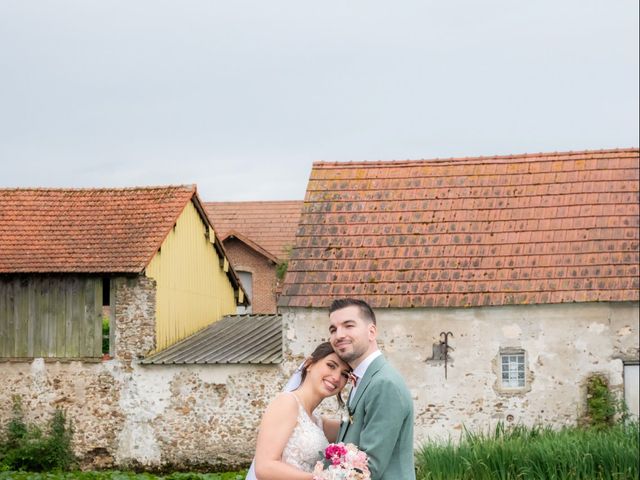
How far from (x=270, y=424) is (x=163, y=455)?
48.3 ft

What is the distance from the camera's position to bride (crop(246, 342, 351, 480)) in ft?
20.3

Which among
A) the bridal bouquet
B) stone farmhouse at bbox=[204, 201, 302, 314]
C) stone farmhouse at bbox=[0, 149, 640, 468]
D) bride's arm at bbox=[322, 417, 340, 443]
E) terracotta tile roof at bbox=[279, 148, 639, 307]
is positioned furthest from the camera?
stone farmhouse at bbox=[204, 201, 302, 314]

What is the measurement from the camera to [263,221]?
37000 millimetres

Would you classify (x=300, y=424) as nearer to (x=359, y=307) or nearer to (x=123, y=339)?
(x=359, y=307)

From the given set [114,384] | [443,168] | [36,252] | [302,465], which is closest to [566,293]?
[443,168]

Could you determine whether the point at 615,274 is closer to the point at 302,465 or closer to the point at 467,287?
the point at 467,287

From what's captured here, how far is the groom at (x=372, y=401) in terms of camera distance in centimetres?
609

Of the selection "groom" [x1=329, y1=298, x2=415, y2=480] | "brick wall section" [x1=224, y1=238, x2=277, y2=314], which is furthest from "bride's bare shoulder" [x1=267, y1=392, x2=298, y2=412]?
"brick wall section" [x1=224, y1=238, x2=277, y2=314]

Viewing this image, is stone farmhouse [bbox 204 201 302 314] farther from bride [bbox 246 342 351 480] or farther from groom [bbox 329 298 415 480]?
groom [bbox 329 298 415 480]

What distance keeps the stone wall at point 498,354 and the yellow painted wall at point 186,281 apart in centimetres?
404

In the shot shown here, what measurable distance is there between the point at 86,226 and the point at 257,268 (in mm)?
12604

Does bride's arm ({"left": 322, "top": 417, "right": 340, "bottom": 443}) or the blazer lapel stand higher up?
the blazer lapel

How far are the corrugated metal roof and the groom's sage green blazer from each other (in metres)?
13.7

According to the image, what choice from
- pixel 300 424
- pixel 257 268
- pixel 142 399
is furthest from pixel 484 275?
pixel 257 268
